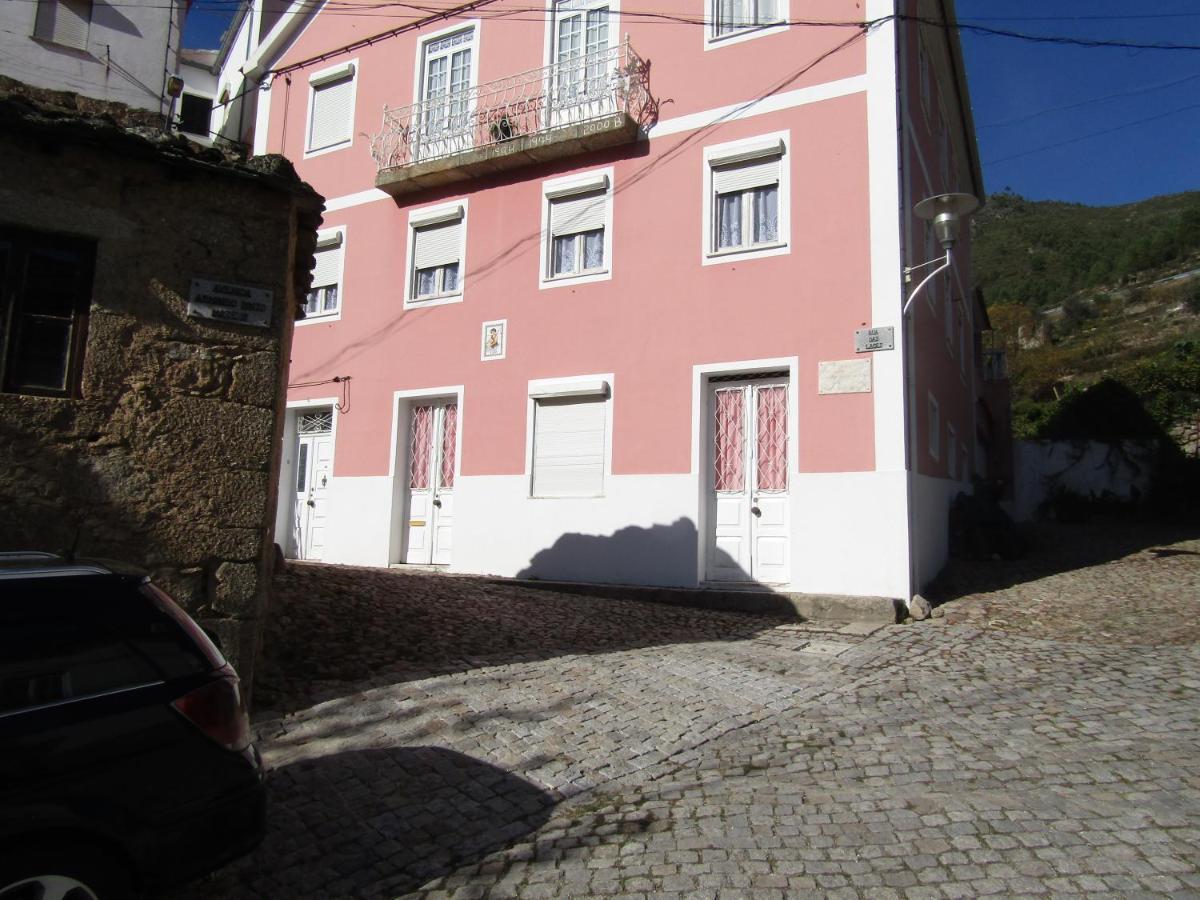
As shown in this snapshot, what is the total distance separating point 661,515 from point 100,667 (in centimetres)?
765

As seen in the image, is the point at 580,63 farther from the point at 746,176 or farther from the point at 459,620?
the point at 459,620

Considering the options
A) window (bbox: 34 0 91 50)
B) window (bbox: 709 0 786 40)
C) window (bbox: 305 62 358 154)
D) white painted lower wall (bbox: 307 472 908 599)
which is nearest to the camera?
white painted lower wall (bbox: 307 472 908 599)

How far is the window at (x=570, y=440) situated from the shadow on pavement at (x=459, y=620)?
0.77m

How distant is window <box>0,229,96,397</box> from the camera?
4.47 meters

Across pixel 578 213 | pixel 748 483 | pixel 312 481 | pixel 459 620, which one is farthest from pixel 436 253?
pixel 459 620

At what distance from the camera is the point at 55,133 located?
4.44m

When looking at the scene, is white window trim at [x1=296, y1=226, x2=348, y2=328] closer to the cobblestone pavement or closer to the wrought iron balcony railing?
the wrought iron balcony railing

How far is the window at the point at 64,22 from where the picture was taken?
12867 mm

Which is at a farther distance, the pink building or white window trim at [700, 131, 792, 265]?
white window trim at [700, 131, 792, 265]

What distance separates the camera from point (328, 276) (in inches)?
521

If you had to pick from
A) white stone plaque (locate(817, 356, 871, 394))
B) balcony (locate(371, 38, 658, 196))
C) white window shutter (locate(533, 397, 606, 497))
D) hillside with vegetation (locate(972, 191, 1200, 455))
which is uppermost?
hillside with vegetation (locate(972, 191, 1200, 455))

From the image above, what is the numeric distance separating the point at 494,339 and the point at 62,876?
376 inches

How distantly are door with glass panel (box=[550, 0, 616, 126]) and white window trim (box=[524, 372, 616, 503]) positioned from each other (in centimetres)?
373

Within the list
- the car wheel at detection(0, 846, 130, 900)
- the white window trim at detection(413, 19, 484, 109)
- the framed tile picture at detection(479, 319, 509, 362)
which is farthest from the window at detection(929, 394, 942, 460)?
the car wheel at detection(0, 846, 130, 900)
